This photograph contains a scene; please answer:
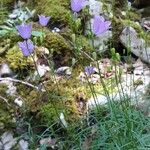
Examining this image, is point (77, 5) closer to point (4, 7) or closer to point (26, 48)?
point (26, 48)

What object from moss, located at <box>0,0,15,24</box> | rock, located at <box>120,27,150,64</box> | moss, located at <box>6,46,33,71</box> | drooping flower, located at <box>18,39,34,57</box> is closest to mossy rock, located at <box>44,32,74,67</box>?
moss, located at <box>6,46,33,71</box>

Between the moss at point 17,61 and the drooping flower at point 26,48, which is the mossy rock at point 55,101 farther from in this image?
the drooping flower at point 26,48

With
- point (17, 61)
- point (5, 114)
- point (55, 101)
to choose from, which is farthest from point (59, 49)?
point (5, 114)

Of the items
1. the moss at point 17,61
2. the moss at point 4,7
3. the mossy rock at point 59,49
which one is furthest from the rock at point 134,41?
the moss at point 4,7

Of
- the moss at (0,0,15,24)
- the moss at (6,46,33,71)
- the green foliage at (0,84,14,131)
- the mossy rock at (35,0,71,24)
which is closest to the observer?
the green foliage at (0,84,14,131)

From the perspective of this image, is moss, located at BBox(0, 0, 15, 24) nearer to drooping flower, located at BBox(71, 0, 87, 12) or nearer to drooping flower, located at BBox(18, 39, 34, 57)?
drooping flower, located at BBox(18, 39, 34, 57)

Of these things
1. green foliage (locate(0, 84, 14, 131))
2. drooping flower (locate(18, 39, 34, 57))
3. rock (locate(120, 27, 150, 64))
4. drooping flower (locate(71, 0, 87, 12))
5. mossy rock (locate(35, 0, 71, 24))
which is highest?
drooping flower (locate(71, 0, 87, 12))

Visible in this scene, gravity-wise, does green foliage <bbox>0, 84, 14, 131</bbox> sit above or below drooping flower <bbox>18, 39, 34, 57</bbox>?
below

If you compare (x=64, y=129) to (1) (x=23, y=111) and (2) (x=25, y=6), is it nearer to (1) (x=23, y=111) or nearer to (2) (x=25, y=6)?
(1) (x=23, y=111)

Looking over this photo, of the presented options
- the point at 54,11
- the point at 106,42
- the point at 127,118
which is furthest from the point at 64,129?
the point at 54,11

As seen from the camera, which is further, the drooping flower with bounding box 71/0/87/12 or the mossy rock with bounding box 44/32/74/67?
the mossy rock with bounding box 44/32/74/67
